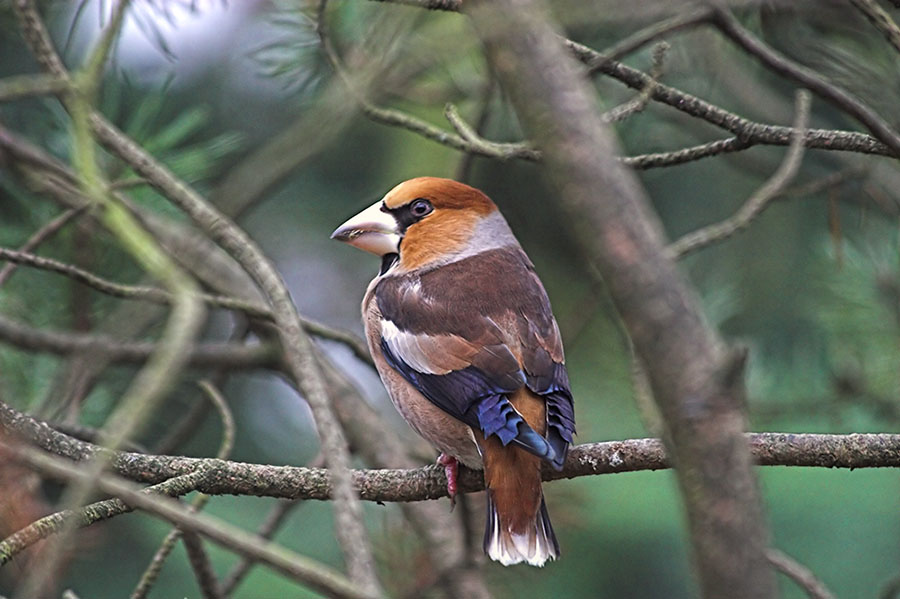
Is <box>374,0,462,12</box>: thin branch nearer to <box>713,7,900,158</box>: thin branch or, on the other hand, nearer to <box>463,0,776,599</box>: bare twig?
<box>713,7,900,158</box>: thin branch

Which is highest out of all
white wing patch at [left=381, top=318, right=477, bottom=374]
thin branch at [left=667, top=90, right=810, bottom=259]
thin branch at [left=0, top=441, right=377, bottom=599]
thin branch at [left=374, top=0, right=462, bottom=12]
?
thin branch at [left=374, top=0, right=462, bottom=12]

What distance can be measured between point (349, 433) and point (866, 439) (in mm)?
1909

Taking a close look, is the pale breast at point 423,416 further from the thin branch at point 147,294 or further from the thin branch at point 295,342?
the thin branch at point 295,342

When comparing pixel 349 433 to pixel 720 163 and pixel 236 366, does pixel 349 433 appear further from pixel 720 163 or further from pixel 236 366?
pixel 720 163

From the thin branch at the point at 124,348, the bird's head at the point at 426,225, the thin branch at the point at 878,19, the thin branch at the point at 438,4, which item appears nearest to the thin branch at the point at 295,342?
the thin branch at the point at 124,348

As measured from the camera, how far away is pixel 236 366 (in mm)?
3762

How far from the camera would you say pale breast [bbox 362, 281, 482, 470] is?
2.86 m

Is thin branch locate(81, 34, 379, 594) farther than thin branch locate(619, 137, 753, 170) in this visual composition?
No

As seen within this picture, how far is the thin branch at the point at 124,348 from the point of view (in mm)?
3123

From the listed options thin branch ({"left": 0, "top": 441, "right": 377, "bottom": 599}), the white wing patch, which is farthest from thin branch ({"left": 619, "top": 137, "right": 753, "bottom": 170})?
thin branch ({"left": 0, "top": 441, "right": 377, "bottom": 599})

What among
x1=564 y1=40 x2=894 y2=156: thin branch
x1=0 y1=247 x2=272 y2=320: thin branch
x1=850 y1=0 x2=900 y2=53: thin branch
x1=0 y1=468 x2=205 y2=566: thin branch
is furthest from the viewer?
x1=0 y1=247 x2=272 y2=320: thin branch

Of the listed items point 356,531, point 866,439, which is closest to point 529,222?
point 866,439

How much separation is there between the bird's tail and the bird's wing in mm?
219

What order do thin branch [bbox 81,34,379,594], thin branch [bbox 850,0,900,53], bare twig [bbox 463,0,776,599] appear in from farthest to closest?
thin branch [bbox 850,0,900,53], thin branch [bbox 81,34,379,594], bare twig [bbox 463,0,776,599]
